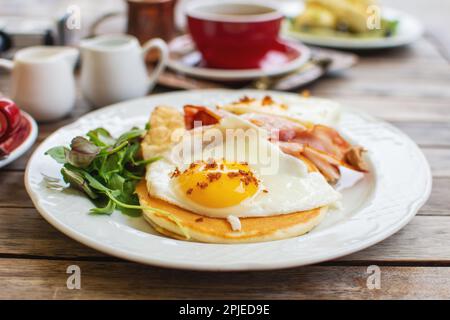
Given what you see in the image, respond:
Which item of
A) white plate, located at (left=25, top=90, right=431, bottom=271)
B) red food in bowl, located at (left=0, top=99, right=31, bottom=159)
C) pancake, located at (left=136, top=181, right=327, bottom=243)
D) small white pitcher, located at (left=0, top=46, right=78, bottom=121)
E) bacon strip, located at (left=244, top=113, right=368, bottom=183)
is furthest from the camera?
small white pitcher, located at (left=0, top=46, right=78, bottom=121)

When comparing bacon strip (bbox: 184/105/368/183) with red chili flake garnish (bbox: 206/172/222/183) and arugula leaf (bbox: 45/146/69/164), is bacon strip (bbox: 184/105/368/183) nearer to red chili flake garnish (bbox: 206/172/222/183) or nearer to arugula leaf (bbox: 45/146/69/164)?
red chili flake garnish (bbox: 206/172/222/183)

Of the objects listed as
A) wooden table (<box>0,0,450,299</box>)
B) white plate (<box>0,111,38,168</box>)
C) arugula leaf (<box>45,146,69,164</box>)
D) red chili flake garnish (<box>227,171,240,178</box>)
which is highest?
red chili flake garnish (<box>227,171,240,178</box>)

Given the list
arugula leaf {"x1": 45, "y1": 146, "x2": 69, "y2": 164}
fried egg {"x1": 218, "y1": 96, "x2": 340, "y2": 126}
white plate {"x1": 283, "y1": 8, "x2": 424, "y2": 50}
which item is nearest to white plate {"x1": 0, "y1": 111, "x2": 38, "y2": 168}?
arugula leaf {"x1": 45, "y1": 146, "x2": 69, "y2": 164}

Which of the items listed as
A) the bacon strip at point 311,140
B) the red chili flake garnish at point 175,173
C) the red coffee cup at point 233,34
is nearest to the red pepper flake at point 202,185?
the red chili flake garnish at point 175,173

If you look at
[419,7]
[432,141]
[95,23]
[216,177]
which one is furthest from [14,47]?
[419,7]

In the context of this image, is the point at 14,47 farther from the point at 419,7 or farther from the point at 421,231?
the point at 419,7

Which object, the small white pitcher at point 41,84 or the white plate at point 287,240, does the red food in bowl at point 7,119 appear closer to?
the white plate at point 287,240

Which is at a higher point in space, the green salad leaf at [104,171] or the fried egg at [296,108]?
the fried egg at [296,108]
